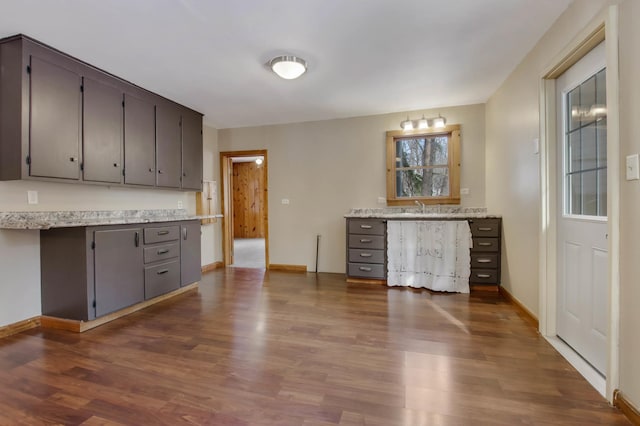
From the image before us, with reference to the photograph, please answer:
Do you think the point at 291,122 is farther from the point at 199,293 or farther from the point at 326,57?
the point at 199,293

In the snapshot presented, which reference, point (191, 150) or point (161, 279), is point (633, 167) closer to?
point (161, 279)

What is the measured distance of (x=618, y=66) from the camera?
1.53 metres

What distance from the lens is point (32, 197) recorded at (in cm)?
263

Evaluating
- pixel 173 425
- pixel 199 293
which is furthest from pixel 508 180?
pixel 199 293

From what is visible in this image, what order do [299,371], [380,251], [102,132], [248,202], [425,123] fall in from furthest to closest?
[248,202] < [425,123] < [380,251] < [102,132] < [299,371]

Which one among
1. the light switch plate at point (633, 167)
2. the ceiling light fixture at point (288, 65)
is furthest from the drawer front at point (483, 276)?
the ceiling light fixture at point (288, 65)

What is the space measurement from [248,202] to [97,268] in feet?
23.6

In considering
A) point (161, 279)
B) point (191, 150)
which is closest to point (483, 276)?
point (161, 279)

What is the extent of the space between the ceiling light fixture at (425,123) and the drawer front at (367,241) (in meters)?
1.66

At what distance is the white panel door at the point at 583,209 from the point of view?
5.95ft

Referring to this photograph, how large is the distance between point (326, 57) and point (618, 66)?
204cm

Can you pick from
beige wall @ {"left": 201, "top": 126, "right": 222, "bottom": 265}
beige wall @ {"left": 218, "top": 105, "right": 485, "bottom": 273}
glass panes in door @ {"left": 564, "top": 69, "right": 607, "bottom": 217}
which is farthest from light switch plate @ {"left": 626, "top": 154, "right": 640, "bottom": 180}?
beige wall @ {"left": 201, "top": 126, "right": 222, "bottom": 265}

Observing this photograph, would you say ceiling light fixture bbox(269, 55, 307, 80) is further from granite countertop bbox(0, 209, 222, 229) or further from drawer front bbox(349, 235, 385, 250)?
drawer front bbox(349, 235, 385, 250)

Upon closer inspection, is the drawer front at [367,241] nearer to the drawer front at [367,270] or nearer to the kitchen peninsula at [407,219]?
the kitchen peninsula at [407,219]
